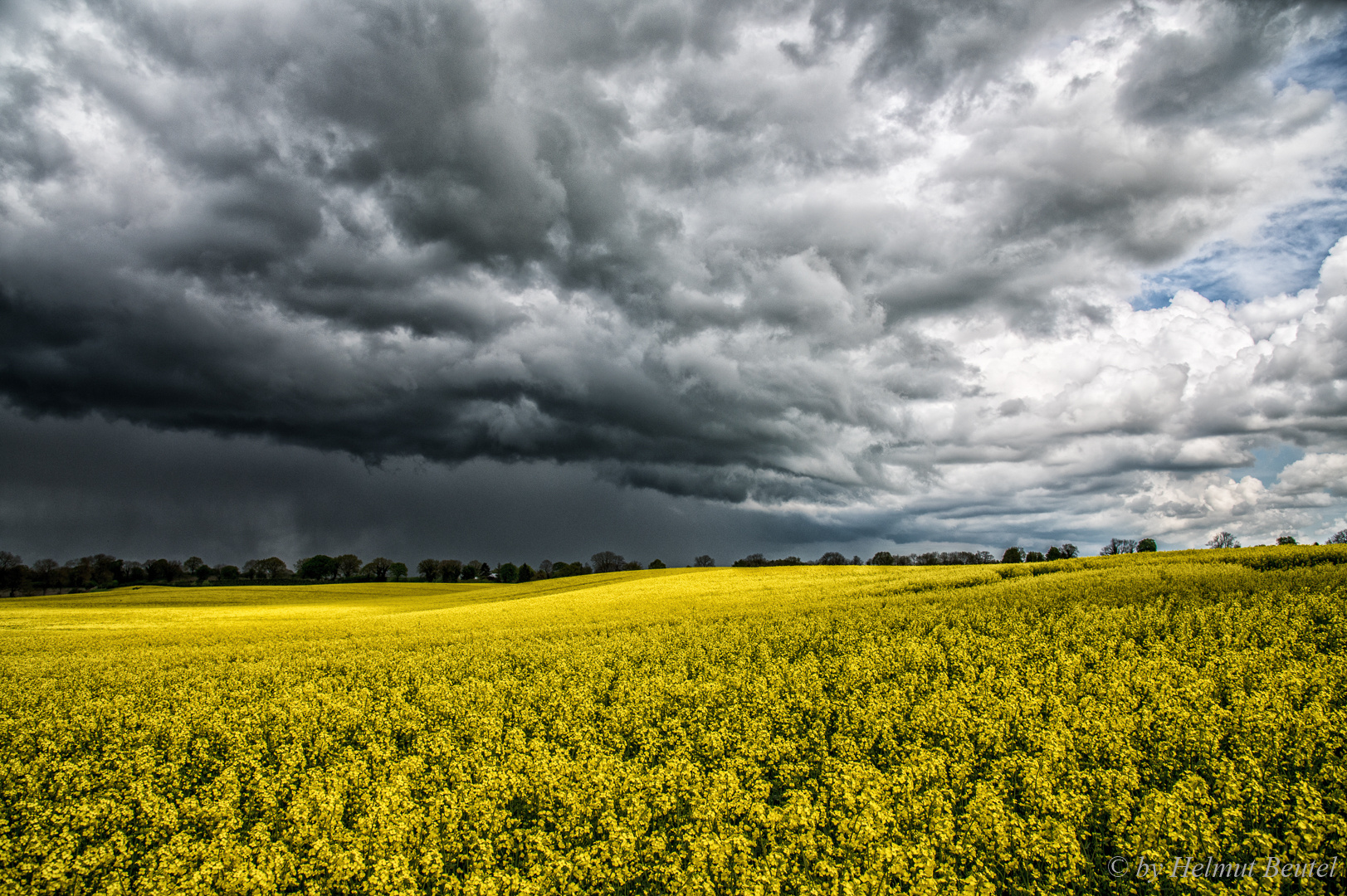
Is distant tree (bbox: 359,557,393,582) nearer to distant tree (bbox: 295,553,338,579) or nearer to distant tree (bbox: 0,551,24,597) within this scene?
distant tree (bbox: 295,553,338,579)

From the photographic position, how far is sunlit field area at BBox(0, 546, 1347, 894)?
24.7 feet

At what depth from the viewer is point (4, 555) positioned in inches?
4902

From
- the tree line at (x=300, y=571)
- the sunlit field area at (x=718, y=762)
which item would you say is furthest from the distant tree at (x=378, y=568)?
the sunlit field area at (x=718, y=762)

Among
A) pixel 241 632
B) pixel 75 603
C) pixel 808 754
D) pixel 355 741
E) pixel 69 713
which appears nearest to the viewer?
pixel 808 754

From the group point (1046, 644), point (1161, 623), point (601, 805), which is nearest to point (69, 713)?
point (601, 805)

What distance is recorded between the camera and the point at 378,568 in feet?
489

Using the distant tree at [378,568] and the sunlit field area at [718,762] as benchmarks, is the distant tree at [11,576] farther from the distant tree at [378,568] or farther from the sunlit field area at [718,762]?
the sunlit field area at [718,762]

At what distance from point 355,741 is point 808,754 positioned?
1032 cm

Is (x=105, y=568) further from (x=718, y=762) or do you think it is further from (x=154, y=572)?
(x=718, y=762)

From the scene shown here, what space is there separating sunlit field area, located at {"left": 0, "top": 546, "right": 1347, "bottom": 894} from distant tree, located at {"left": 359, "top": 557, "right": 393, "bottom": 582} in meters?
136

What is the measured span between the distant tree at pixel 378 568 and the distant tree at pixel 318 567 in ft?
23.2

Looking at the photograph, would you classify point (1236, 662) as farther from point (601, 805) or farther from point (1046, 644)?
point (601, 805)

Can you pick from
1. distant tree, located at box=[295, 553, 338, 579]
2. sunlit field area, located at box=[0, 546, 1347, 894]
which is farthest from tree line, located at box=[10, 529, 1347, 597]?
sunlit field area, located at box=[0, 546, 1347, 894]

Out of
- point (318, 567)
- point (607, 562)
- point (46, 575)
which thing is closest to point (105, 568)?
point (46, 575)
